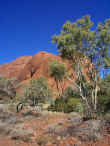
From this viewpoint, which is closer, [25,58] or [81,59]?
[81,59]

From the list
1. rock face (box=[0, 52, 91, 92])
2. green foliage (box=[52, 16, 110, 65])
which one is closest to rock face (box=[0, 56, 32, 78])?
rock face (box=[0, 52, 91, 92])

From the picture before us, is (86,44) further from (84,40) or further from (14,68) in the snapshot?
(14,68)

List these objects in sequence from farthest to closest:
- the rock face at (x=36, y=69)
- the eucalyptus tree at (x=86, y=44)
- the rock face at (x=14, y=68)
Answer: the rock face at (x=14, y=68) < the rock face at (x=36, y=69) < the eucalyptus tree at (x=86, y=44)

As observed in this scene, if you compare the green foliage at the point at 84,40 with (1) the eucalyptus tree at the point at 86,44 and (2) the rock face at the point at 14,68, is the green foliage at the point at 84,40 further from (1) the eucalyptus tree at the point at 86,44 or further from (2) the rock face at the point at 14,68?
(2) the rock face at the point at 14,68

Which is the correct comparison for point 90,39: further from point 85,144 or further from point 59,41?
point 85,144

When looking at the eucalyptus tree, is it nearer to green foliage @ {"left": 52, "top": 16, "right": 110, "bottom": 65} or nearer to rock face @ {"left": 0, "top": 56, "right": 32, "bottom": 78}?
green foliage @ {"left": 52, "top": 16, "right": 110, "bottom": 65}

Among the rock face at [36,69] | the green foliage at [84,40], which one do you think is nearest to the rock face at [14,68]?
the rock face at [36,69]

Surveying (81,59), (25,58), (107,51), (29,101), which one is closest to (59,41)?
(81,59)

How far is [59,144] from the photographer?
16.0 feet

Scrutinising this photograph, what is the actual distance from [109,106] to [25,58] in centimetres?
8575

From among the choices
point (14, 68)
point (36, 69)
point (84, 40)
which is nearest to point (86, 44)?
point (84, 40)

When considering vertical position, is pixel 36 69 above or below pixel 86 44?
above

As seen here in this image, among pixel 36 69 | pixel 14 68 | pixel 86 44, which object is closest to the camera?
pixel 86 44

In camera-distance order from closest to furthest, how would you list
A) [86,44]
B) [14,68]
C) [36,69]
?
1. [86,44]
2. [36,69]
3. [14,68]
